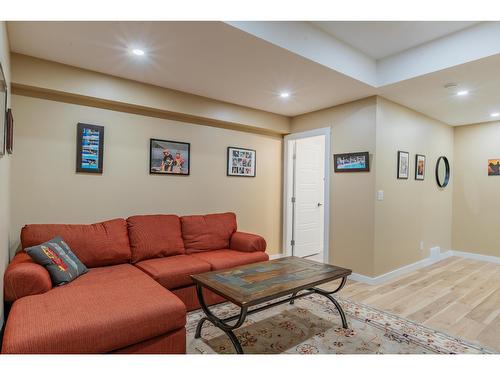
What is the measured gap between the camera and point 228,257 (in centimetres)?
308

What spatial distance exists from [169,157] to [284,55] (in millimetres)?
1887

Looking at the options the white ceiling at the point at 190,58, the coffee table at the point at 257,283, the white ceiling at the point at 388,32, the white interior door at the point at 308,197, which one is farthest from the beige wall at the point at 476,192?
the coffee table at the point at 257,283

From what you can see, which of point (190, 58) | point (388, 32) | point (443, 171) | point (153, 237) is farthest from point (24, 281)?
point (443, 171)

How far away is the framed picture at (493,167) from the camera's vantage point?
4648 millimetres

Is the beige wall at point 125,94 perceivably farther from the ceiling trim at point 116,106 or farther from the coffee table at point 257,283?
the coffee table at point 257,283

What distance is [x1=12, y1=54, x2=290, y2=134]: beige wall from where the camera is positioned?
2.64 metres

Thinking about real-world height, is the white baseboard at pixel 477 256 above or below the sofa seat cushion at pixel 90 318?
below

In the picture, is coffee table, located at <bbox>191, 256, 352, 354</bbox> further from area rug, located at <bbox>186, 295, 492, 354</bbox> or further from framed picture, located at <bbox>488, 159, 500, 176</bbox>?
framed picture, located at <bbox>488, 159, 500, 176</bbox>

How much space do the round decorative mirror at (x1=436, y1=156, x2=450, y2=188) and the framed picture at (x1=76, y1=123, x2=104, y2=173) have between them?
16.5 ft

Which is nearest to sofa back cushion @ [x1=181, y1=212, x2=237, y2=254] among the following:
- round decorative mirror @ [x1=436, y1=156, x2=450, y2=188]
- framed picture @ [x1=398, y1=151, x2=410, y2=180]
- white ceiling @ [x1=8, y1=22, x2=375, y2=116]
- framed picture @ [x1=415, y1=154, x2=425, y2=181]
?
white ceiling @ [x1=8, y1=22, x2=375, y2=116]

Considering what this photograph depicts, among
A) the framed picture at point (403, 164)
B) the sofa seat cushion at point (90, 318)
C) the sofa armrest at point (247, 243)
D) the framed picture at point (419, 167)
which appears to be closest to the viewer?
the sofa seat cushion at point (90, 318)

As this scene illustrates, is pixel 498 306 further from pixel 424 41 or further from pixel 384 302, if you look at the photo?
pixel 424 41

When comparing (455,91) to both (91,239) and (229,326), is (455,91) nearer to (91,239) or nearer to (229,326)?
(229,326)

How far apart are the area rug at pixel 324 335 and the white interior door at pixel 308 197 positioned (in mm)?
2154
